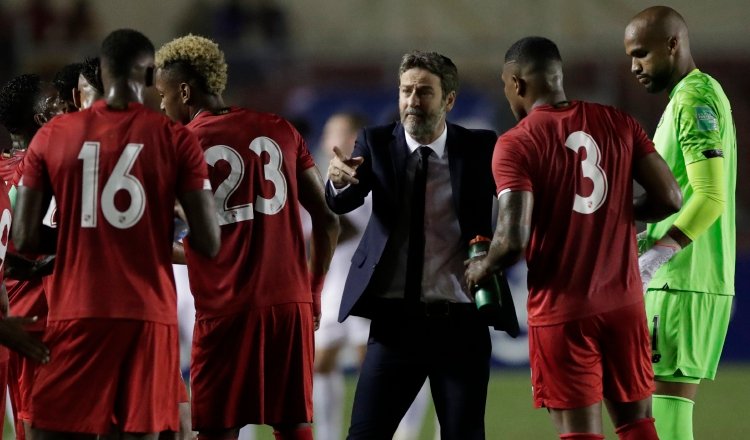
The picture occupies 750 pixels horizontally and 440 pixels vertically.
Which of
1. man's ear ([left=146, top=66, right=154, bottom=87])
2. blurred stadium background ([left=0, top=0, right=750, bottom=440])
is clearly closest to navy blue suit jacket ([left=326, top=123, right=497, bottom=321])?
man's ear ([left=146, top=66, right=154, bottom=87])

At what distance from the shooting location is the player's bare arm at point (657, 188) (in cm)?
462

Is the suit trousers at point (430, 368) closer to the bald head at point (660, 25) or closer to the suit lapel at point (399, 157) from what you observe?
the suit lapel at point (399, 157)

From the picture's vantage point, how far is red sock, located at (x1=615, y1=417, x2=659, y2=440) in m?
4.59

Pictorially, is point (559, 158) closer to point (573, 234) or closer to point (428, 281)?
point (573, 234)

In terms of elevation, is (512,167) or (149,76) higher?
(149,76)

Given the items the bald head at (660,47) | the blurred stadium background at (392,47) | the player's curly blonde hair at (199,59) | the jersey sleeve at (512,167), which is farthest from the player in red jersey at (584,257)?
the blurred stadium background at (392,47)

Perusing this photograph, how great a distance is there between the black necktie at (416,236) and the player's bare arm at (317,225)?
486mm

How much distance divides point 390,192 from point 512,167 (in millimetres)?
691

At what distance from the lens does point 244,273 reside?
4.95 meters

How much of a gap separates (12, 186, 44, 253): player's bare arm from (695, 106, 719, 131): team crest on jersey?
9.13ft

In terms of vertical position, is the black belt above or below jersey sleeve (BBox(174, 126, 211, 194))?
below

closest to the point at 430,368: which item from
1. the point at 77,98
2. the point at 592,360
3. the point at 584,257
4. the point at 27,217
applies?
the point at 592,360

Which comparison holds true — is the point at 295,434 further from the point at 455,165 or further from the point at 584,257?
the point at 584,257

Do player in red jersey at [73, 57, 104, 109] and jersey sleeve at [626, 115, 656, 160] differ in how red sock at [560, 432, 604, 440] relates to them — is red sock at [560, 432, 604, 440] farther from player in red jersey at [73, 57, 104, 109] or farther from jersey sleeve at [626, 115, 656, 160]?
player in red jersey at [73, 57, 104, 109]
